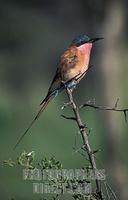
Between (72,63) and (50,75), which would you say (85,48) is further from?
(50,75)

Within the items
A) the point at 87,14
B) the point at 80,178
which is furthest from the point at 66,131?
the point at 80,178

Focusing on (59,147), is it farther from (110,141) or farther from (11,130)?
(110,141)

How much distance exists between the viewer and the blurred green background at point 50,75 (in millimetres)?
5430

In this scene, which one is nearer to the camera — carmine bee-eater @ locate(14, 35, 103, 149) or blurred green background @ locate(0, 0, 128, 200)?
carmine bee-eater @ locate(14, 35, 103, 149)

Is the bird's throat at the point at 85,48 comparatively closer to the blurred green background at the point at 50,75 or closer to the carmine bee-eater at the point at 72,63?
the carmine bee-eater at the point at 72,63

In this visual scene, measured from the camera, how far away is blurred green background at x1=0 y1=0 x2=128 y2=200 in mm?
5430

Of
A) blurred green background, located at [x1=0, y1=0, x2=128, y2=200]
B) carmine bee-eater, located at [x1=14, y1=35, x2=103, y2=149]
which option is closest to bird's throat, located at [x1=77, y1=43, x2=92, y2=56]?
carmine bee-eater, located at [x1=14, y1=35, x2=103, y2=149]

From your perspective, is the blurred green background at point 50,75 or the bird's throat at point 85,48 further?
the blurred green background at point 50,75

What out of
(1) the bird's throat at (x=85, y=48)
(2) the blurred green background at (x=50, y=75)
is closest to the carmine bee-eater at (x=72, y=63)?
(1) the bird's throat at (x=85, y=48)

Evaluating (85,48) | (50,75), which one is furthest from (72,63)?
(50,75)

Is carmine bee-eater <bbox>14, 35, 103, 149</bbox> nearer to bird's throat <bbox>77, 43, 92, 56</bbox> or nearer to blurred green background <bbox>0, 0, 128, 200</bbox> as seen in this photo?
bird's throat <bbox>77, 43, 92, 56</bbox>

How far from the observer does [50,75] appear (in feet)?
31.6

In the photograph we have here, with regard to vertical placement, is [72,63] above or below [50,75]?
below

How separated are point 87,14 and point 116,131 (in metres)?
0.83
